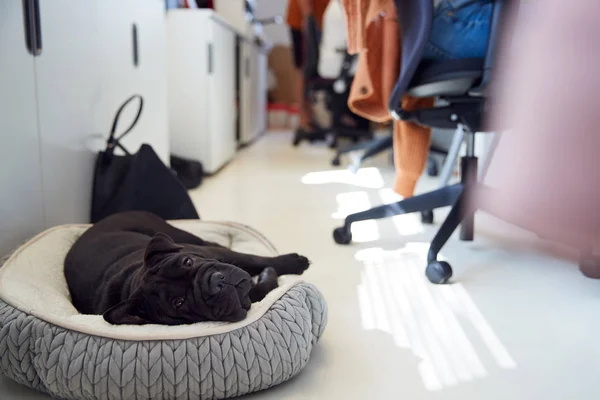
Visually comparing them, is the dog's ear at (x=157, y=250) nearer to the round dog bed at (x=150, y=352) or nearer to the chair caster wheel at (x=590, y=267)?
the round dog bed at (x=150, y=352)

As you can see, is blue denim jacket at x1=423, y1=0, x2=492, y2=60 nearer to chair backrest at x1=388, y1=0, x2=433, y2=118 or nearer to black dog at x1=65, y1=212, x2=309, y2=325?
chair backrest at x1=388, y1=0, x2=433, y2=118

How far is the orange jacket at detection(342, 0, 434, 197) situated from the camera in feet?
5.17

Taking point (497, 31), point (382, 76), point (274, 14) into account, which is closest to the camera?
point (497, 31)

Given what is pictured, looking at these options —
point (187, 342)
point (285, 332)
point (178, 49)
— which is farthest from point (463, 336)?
point (178, 49)

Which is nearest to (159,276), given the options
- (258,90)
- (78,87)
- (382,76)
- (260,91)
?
(78,87)

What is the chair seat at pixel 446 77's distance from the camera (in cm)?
140

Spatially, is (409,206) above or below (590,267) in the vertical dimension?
above

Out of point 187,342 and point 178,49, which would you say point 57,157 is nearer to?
point 187,342

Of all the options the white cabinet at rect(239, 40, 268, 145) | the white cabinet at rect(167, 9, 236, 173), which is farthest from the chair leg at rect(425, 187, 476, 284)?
the white cabinet at rect(239, 40, 268, 145)

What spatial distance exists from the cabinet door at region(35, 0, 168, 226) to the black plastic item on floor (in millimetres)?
617

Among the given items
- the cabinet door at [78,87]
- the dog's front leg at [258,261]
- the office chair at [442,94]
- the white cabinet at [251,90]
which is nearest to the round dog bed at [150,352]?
the dog's front leg at [258,261]

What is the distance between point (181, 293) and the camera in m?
0.86

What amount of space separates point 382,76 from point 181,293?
113cm

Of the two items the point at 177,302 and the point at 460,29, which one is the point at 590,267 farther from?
the point at 177,302
